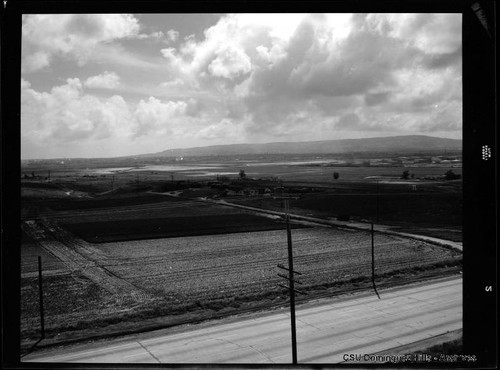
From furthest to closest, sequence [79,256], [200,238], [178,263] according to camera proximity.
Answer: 1. [200,238]
2. [79,256]
3. [178,263]

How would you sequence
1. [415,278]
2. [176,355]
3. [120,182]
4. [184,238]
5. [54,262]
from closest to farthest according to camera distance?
[176,355], [415,278], [54,262], [184,238], [120,182]

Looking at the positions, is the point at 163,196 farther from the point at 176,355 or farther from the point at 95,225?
the point at 176,355

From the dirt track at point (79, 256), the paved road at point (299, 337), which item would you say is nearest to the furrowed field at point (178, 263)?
the dirt track at point (79, 256)

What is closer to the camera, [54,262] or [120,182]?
[54,262]

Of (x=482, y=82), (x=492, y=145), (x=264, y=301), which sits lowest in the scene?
(x=264, y=301)

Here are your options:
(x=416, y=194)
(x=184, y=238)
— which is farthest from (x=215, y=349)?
(x=416, y=194)

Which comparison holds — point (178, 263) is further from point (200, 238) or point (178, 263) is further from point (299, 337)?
point (299, 337)

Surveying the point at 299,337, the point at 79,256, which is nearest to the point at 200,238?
the point at 79,256
